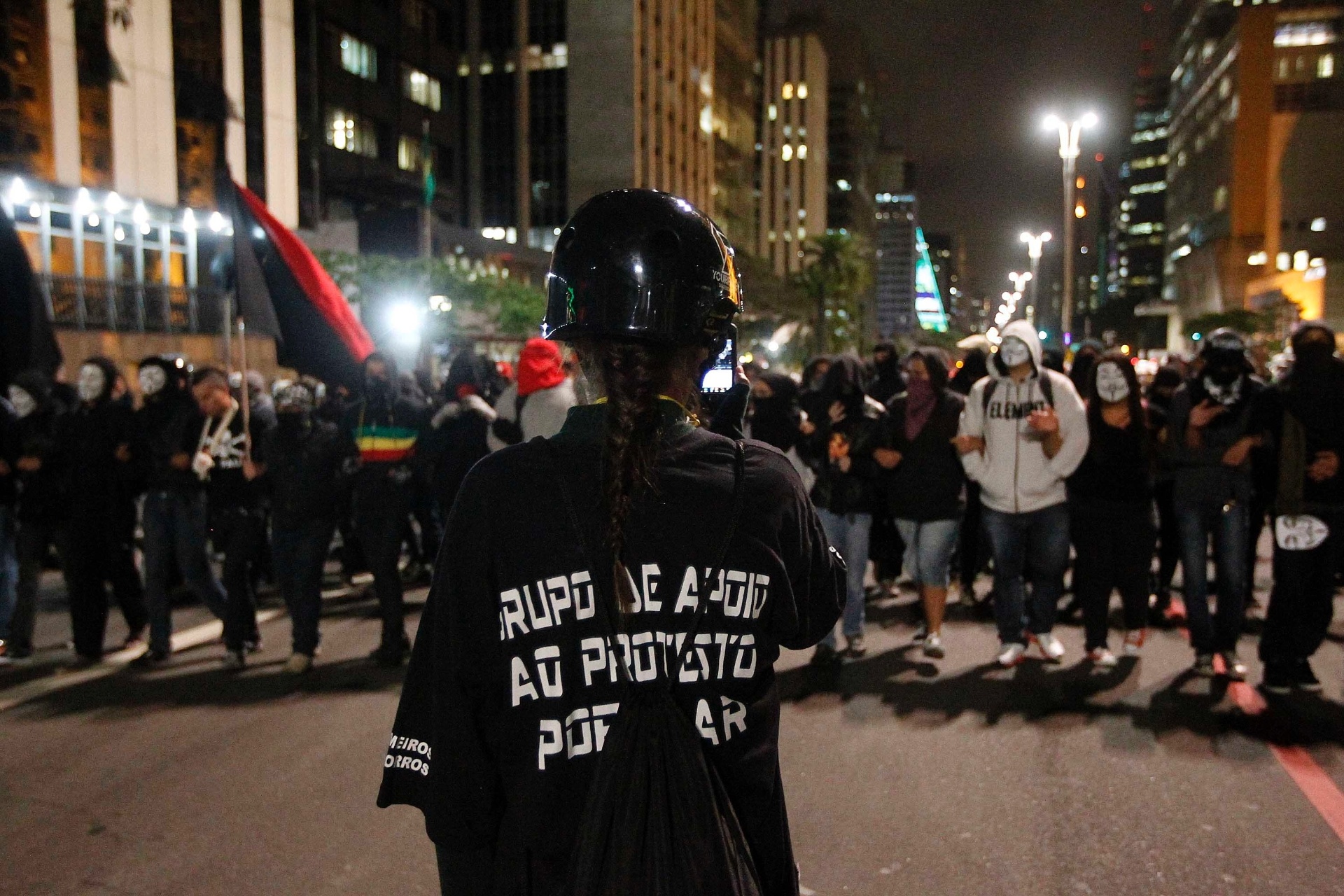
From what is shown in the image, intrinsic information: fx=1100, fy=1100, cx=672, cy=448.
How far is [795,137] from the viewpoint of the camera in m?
155

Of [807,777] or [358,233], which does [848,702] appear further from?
[358,233]

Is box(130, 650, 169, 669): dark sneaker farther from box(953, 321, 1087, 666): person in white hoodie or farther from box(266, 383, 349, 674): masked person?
box(953, 321, 1087, 666): person in white hoodie


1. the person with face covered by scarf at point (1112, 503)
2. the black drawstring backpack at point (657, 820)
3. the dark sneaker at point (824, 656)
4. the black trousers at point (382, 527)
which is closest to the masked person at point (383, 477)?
the black trousers at point (382, 527)

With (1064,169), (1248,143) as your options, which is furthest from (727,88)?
(1064,169)

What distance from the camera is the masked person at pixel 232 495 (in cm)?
703

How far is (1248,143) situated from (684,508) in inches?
4860

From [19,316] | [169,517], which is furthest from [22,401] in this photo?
[169,517]

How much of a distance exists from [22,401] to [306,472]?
2.73m

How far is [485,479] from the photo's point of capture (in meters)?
1.83

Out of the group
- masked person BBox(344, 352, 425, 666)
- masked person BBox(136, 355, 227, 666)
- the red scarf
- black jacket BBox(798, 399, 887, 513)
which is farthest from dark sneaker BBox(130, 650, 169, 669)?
black jacket BBox(798, 399, 887, 513)

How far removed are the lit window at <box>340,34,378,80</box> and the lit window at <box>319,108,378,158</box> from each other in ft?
6.39

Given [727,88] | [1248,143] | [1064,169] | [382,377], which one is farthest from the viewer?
[1248,143]

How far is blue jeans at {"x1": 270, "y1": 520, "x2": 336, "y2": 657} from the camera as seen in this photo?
6.88 m

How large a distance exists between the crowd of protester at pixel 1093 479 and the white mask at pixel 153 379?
13.1 ft
